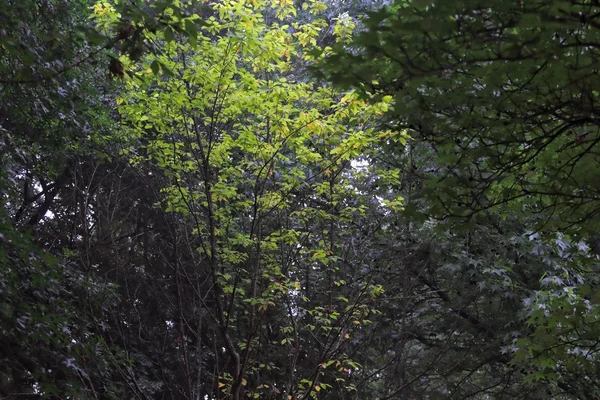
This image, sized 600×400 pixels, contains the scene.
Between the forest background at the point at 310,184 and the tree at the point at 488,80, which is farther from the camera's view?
the forest background at the point at 310,184

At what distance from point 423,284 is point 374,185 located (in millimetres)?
1866

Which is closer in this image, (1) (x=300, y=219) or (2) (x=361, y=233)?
(1) (x=300, y=219)

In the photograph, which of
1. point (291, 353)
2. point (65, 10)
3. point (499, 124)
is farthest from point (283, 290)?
point (499, 124)

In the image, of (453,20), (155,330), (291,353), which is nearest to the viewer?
(453,20)

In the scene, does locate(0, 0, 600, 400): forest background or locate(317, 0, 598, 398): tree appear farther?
locate(0, 0, 600, 400): forest background

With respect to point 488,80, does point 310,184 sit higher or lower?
higher

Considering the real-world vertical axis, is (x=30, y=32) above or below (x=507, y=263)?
below

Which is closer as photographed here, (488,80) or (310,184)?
(488,80)

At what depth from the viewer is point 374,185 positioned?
6.17m

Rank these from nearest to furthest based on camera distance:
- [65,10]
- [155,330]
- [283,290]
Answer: [65,10] → [283,290] → [155,330]

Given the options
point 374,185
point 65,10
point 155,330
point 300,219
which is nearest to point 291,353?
point 300,219

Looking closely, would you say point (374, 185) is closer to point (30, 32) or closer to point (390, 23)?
point (30, 32)

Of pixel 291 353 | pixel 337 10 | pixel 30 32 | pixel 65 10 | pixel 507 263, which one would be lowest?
pixel 291 353

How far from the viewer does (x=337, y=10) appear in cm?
820
